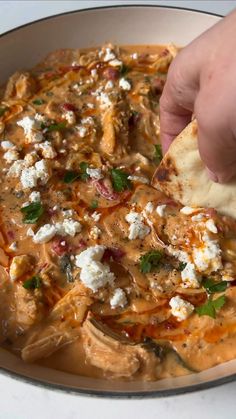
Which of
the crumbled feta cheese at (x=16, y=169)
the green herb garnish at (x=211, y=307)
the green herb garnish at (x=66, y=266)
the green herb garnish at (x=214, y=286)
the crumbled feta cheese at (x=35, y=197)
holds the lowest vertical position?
the green herb garnish at (x=211, y=307)

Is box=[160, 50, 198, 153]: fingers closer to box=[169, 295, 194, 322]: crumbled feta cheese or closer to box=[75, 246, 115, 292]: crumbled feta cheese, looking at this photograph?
box=[75, 246, 115, 292]: crumbled feta cheese

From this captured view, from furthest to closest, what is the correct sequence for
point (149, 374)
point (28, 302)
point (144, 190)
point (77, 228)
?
point (144, 190) < point (77, 228) < point (28, 302) < point (149, 374)

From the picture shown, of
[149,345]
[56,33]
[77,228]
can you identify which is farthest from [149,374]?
[56,33]

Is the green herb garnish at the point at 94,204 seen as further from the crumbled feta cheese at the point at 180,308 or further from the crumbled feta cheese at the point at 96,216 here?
the crumbled feta cheese at the point at 180,308

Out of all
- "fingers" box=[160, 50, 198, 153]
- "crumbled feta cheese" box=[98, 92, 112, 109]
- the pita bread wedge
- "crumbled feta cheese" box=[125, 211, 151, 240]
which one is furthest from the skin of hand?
"crumbled feta cheese" box=[98, 92, 112, 109]

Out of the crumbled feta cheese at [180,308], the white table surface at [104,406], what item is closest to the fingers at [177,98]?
the crumbled feta cheese at [180,308]

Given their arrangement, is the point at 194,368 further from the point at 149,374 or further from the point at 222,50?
the point at 222,50

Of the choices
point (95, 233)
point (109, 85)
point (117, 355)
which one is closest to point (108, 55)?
point (109, 85)
